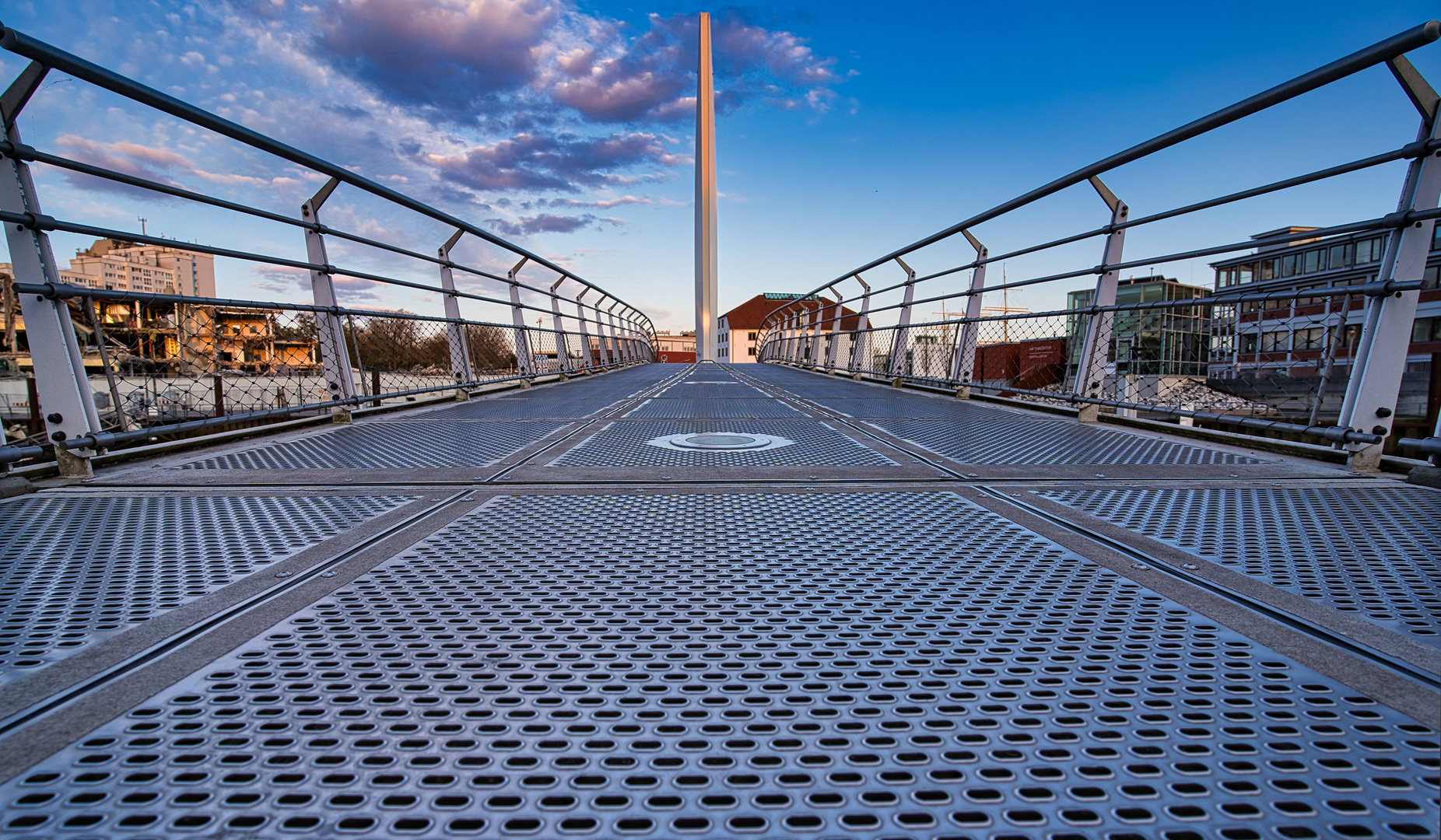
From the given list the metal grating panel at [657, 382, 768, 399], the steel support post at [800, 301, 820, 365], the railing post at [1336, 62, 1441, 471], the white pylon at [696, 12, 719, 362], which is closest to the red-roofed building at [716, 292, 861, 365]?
the white pylon at [696, 12, 719, 362]

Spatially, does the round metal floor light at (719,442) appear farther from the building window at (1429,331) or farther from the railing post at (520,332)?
the building window at (1429,331)

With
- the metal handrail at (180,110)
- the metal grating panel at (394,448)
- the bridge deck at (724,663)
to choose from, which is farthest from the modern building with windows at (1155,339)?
the metal handrail at (180,110)

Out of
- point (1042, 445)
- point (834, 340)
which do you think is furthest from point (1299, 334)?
point (834, 340)

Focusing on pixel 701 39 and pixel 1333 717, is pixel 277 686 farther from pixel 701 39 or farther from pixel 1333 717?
pixel 701 39

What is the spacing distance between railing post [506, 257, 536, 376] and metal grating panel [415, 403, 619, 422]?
5.36ft

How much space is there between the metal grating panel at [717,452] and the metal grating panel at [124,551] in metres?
0.90

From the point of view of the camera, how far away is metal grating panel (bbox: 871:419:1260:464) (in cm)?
264

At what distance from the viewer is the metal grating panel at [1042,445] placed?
8.67ft

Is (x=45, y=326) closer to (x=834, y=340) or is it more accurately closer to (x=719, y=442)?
(x=719, y=442)

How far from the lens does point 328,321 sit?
13.0ft

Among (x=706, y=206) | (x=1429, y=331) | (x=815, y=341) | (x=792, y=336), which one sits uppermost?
(x=706, y=206)

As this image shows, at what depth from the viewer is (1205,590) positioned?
4.00 feet

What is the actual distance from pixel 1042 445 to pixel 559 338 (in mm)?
7453

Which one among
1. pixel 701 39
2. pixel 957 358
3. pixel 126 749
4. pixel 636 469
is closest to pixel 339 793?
pixel 126 749
